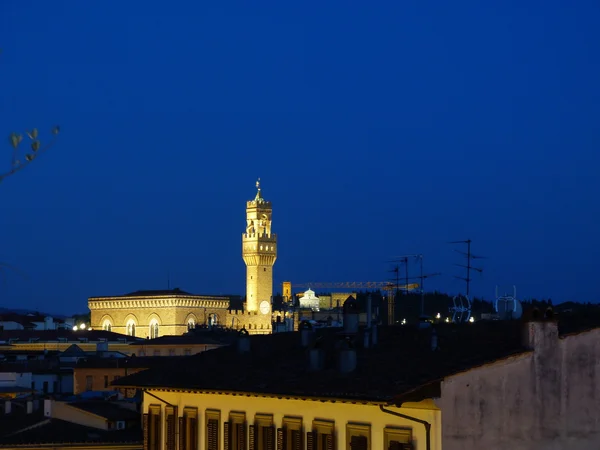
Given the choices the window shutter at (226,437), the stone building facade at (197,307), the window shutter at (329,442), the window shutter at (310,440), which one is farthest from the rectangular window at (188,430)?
the stone building facade at (197,307)

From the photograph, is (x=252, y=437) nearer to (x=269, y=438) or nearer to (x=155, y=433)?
(x=269, y=438)

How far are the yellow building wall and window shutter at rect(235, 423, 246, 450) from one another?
0.84ft

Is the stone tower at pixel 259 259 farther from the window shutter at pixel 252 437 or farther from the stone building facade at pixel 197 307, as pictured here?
the window shutter at pixel 252 437

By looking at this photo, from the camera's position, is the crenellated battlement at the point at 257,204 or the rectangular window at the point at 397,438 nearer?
the rectangular window at the point at 397,438

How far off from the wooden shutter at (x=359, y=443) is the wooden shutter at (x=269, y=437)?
2.78 meters

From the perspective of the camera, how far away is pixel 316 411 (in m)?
23.9

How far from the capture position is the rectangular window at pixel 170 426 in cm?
2867

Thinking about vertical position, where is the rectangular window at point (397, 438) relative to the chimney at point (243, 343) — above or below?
below

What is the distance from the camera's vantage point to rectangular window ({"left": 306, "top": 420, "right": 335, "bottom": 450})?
918 inches

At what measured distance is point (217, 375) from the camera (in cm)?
2780

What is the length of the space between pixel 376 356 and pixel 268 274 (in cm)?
15015

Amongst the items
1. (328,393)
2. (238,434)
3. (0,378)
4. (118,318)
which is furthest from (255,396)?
(118,318)

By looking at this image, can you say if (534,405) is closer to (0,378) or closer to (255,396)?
(255,396)

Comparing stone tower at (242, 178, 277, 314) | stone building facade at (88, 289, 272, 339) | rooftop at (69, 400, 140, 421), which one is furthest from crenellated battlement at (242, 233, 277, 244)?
rooftop at (69, 400, 140, 421)
